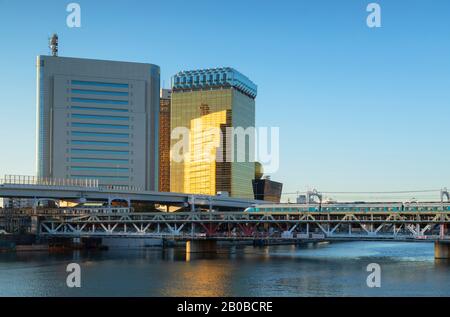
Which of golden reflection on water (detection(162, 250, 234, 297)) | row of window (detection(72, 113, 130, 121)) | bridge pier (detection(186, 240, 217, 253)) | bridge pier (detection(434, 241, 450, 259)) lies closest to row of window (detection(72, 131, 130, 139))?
row of window (detection(72, 113, 130, 121))

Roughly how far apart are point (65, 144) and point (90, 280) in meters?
123

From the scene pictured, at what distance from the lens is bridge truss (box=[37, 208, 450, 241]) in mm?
102938

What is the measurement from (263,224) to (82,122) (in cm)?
8892

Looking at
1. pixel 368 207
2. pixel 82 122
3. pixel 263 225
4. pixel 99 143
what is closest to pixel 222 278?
pixel 368 207

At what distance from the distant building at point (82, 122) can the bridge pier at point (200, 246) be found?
77.1 metres

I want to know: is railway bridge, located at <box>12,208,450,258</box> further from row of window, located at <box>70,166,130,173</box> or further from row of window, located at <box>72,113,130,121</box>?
row of window, located at <box>72,113,130,121</box>

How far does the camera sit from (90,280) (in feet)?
244

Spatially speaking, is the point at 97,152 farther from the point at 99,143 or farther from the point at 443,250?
the point at 443,250

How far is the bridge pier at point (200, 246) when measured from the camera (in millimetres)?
120625

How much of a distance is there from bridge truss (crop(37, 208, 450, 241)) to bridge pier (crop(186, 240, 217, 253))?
6.31 ft

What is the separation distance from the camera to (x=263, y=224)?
392 ft

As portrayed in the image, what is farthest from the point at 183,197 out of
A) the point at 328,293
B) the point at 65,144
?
the point at 328,293
